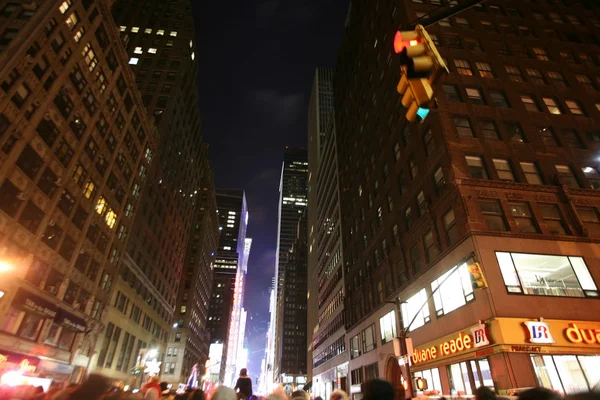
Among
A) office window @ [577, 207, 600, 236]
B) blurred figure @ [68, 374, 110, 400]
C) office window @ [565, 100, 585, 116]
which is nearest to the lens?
blurred figure @ [68, 374, 110, 400]

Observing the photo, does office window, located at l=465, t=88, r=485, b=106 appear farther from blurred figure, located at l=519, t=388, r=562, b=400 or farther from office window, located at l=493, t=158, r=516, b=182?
blurred figure, located at l=519, t=388, r=562, b=400

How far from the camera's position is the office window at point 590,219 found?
23.2m

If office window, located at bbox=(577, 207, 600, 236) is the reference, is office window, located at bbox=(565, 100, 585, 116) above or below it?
above

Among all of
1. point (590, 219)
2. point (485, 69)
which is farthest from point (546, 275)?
point (485, 69)

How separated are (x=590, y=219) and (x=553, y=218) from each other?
286 cm

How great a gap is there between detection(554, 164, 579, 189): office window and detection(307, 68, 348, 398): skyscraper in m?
34.7

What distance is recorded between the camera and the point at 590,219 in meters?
23.8

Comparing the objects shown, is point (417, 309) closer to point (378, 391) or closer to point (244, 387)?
point (244, 387)

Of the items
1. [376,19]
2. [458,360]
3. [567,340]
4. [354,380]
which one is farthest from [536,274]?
[376,19]

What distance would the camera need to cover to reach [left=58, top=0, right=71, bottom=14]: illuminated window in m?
36.0

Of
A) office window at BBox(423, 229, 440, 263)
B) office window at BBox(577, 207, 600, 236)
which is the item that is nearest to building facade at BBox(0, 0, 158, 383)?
office window at BBox(423, 229, 440, 263)

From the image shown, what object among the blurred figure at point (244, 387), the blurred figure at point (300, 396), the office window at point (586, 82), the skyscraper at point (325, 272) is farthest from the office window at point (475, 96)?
the skyscraper at point (325, 272)

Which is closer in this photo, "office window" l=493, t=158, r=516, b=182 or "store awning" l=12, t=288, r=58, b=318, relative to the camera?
"office window" l=493, t=158, r=516, b=182

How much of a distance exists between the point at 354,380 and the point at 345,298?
10969 mm
